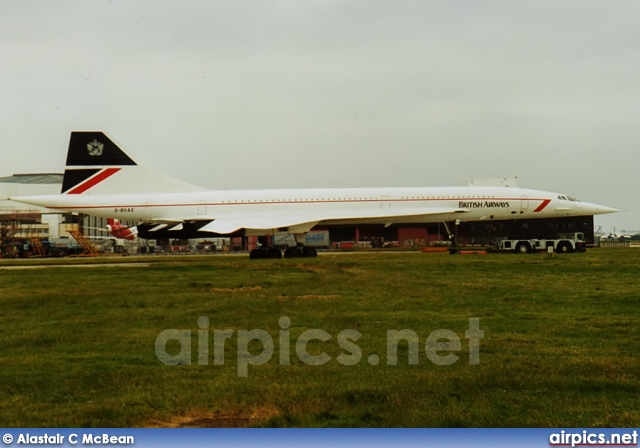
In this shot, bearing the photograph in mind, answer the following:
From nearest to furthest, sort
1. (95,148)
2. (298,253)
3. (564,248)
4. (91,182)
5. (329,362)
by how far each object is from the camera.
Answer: (329,362)
(298,253)
(91,182)
(95,148)
(564,248)

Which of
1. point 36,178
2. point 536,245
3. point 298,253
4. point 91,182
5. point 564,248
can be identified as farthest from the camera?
point 36,178

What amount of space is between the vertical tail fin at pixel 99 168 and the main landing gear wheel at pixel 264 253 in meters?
6.15

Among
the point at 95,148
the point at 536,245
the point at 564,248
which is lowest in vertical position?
the point at 564,248

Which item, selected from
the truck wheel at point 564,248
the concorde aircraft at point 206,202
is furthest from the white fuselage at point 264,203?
the truck wheel at point 564,248

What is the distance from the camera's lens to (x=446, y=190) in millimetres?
34500

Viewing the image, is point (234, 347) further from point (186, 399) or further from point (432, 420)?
point (432, 420)

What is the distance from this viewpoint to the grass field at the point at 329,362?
5723 mm

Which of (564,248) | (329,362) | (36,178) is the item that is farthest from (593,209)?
(36,178)

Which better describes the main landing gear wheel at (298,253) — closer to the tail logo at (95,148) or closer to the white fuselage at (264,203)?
the white fuselage at (264,203)

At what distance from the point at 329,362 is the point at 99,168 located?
2812cm

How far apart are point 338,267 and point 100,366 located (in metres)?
16.8

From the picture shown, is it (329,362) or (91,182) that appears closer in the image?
(329,362)

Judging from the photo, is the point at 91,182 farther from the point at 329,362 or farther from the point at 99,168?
the point at 329,362

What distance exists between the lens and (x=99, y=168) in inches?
1313
